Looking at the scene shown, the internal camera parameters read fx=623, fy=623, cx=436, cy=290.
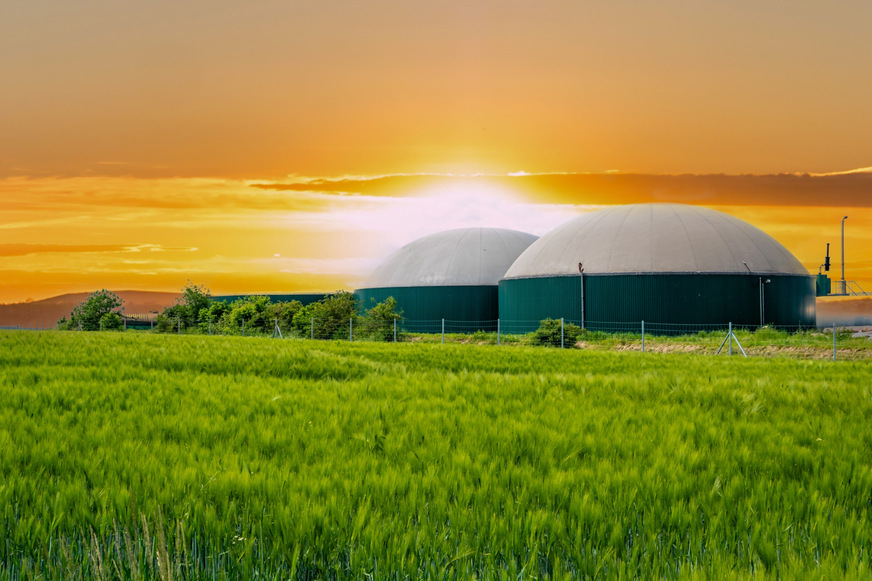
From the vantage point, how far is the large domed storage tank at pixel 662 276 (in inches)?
1377

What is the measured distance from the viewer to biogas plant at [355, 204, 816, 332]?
35.0 meters

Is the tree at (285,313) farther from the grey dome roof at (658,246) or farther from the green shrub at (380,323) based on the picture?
the grey dome roof at (658,246)

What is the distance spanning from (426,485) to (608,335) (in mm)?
30102

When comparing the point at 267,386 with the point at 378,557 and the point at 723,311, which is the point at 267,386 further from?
the point at 723,311

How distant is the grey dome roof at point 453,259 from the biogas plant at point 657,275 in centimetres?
446

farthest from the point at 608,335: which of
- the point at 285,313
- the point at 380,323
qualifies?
the point at 285,313

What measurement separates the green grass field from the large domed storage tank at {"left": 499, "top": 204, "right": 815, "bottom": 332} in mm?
27693

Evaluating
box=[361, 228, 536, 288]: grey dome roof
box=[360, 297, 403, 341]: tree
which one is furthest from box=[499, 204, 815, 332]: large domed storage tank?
box=[360, 297, 403, 341]: tree

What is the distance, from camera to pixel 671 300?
1374 inches

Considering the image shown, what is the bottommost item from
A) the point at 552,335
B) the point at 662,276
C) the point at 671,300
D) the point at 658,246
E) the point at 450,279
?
the point at 552,335

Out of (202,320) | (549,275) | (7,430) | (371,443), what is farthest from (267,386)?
(202,320)

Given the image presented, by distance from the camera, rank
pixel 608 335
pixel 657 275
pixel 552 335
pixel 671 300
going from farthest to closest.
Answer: pixel 657 275 → pixel 671 300 → pixel 608 335 → pixel 552 335

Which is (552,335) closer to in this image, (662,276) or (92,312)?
(662,276)

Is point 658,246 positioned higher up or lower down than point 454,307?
higher up
